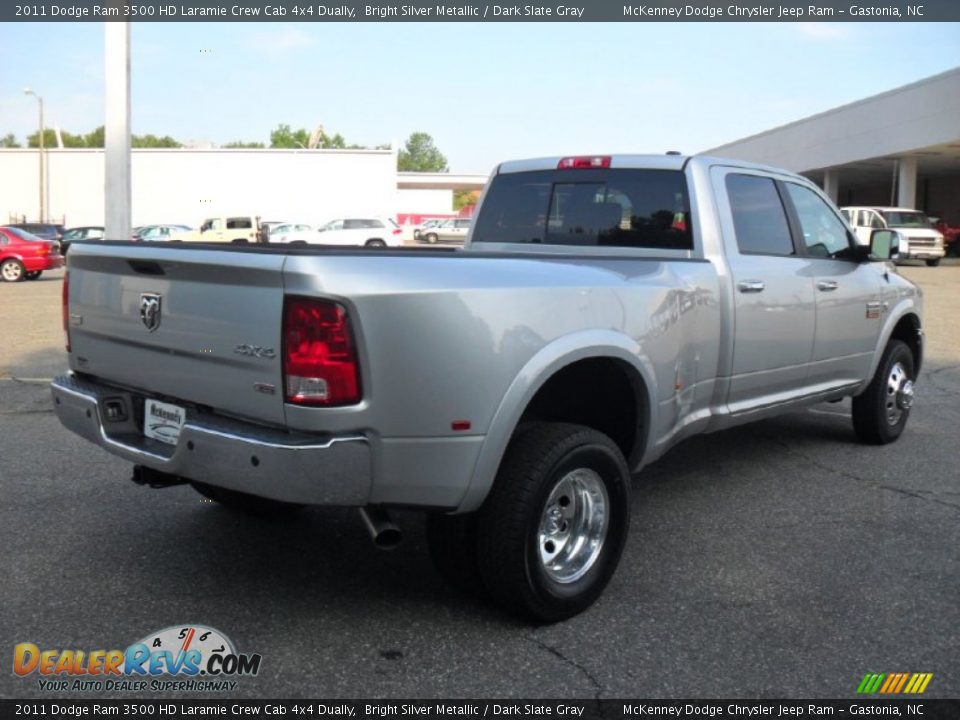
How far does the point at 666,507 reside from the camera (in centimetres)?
520

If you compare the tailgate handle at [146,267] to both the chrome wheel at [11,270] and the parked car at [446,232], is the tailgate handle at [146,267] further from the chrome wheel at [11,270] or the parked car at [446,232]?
the parked car at [446,232]

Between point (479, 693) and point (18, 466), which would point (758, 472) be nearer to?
point (479, 693)

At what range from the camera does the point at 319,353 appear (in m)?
3.06

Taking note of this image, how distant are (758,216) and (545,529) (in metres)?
2.57

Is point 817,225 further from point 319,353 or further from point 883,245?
point 319,353

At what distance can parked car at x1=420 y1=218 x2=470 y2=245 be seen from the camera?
56.0 metres

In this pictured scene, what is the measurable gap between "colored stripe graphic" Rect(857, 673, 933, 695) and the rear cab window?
2342 millimetres

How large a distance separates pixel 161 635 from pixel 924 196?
186 feet

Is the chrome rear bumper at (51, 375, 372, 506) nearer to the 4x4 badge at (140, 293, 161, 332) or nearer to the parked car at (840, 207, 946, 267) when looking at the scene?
the 4x4 badge at (140, 293, 161, 332)

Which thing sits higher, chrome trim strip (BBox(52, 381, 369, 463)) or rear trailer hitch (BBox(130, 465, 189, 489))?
chrome trim strip (BBox(52, 381, 369, 463))

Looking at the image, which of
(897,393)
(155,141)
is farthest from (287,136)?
(897,393)

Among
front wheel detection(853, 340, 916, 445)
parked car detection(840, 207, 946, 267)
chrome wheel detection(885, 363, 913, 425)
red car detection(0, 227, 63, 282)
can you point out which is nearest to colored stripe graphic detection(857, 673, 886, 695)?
front wheel detection(853, 340, 916, 445)

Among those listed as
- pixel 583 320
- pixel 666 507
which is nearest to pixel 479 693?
pixel 583 320

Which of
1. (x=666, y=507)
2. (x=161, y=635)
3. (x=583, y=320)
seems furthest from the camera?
(x=666, y=507)
